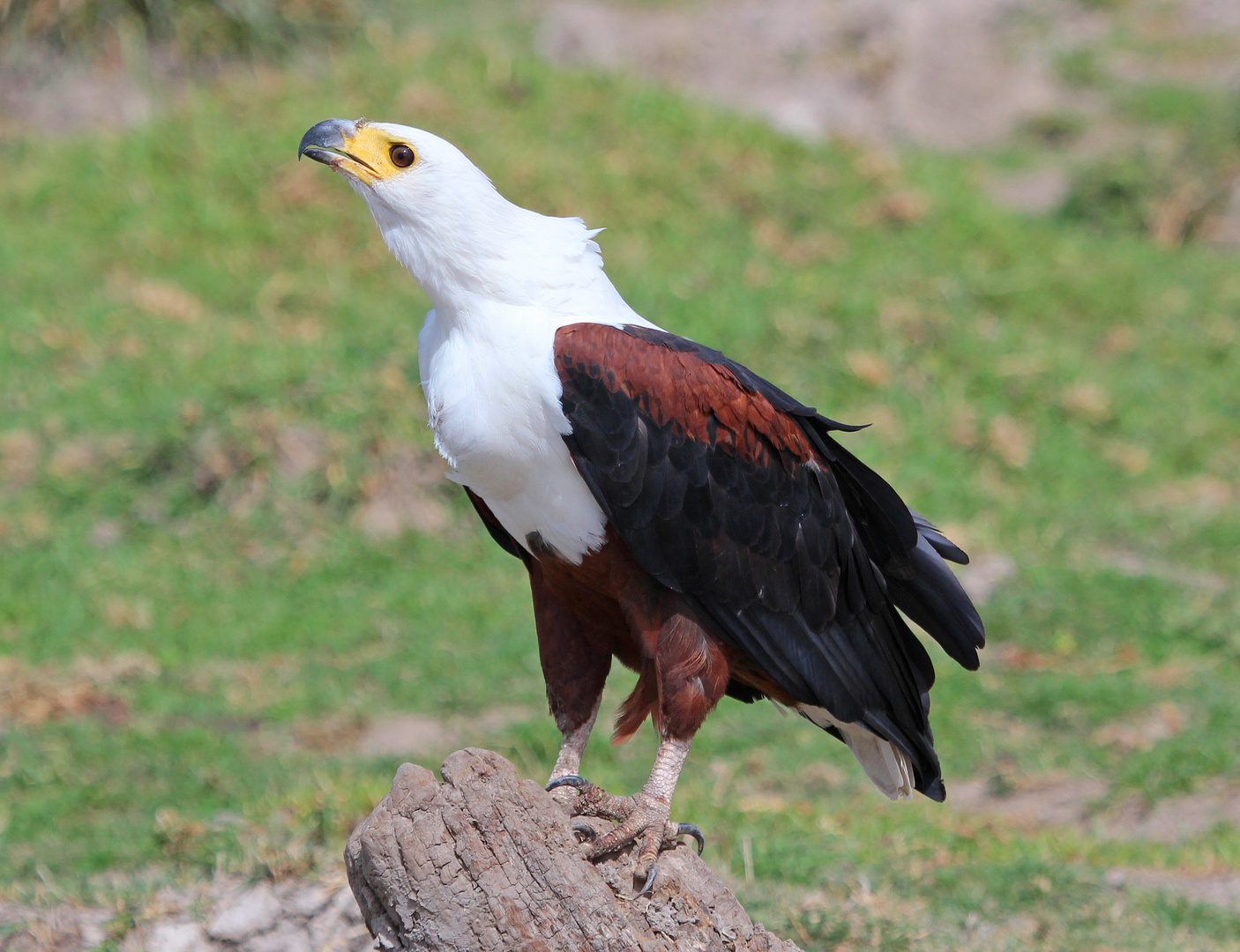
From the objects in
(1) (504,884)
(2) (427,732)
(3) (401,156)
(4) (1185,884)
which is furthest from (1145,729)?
(3) (401,156)

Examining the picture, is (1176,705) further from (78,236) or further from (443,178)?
(78,236)

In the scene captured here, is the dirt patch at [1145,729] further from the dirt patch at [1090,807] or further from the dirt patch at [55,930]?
the dirt patch at [55,930]

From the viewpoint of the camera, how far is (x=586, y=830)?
10.1 ft

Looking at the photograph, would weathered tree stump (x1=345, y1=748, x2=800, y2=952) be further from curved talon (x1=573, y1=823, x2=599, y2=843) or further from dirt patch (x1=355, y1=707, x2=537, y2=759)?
dirt patch (x1=355, y1=707, x2=537, y2=759)

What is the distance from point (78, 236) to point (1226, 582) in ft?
25.9

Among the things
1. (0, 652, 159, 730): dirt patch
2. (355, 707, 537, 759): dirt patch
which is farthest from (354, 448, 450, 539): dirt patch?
(355, 707, 537, 759): dirt patch

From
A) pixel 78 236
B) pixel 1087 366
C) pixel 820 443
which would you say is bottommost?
pixel 820 443

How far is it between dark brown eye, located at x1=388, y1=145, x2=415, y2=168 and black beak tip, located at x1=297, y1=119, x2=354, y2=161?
0.12m

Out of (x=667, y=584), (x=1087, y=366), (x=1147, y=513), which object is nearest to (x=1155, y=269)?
(x=1087, y=366)

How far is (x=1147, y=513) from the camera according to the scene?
309 inches

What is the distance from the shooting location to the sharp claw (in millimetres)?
3348

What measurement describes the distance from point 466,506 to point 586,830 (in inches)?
180

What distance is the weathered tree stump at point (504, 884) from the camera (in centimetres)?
292

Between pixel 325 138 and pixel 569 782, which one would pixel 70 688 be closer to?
pixel 569 782
